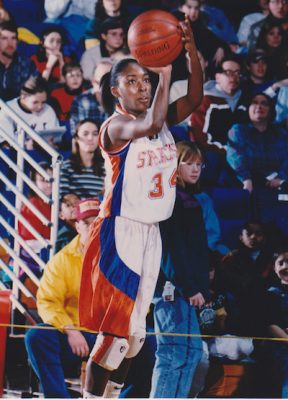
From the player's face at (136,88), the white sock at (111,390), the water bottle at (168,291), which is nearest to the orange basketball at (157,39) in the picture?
the player's face at (136,88)

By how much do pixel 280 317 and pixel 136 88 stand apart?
4.44 ft

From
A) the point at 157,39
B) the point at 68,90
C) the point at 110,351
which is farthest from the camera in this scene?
the point at 68,90

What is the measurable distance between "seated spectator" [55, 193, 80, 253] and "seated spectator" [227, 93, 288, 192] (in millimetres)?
824

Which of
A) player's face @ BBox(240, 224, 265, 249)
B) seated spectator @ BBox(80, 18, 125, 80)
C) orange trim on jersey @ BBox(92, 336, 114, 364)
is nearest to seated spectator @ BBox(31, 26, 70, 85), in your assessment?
seated spectator @ BBox(80, 18, 125, 80)

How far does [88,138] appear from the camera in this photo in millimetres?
4066

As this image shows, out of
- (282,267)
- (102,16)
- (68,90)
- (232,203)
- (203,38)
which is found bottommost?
(282,267)

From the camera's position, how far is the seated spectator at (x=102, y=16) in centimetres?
406

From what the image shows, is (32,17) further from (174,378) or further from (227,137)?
(174,378)

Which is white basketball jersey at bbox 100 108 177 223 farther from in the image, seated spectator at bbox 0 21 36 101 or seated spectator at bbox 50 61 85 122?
seated spectator at bbox 0 21 36 101

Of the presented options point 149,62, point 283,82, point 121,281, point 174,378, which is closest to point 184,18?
point 149,62

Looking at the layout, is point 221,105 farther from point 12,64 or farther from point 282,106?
point 12,64

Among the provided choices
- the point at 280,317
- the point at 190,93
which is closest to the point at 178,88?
the point at 190,93

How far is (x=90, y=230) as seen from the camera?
13.1 feet

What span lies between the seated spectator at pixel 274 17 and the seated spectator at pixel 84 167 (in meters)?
0.90
